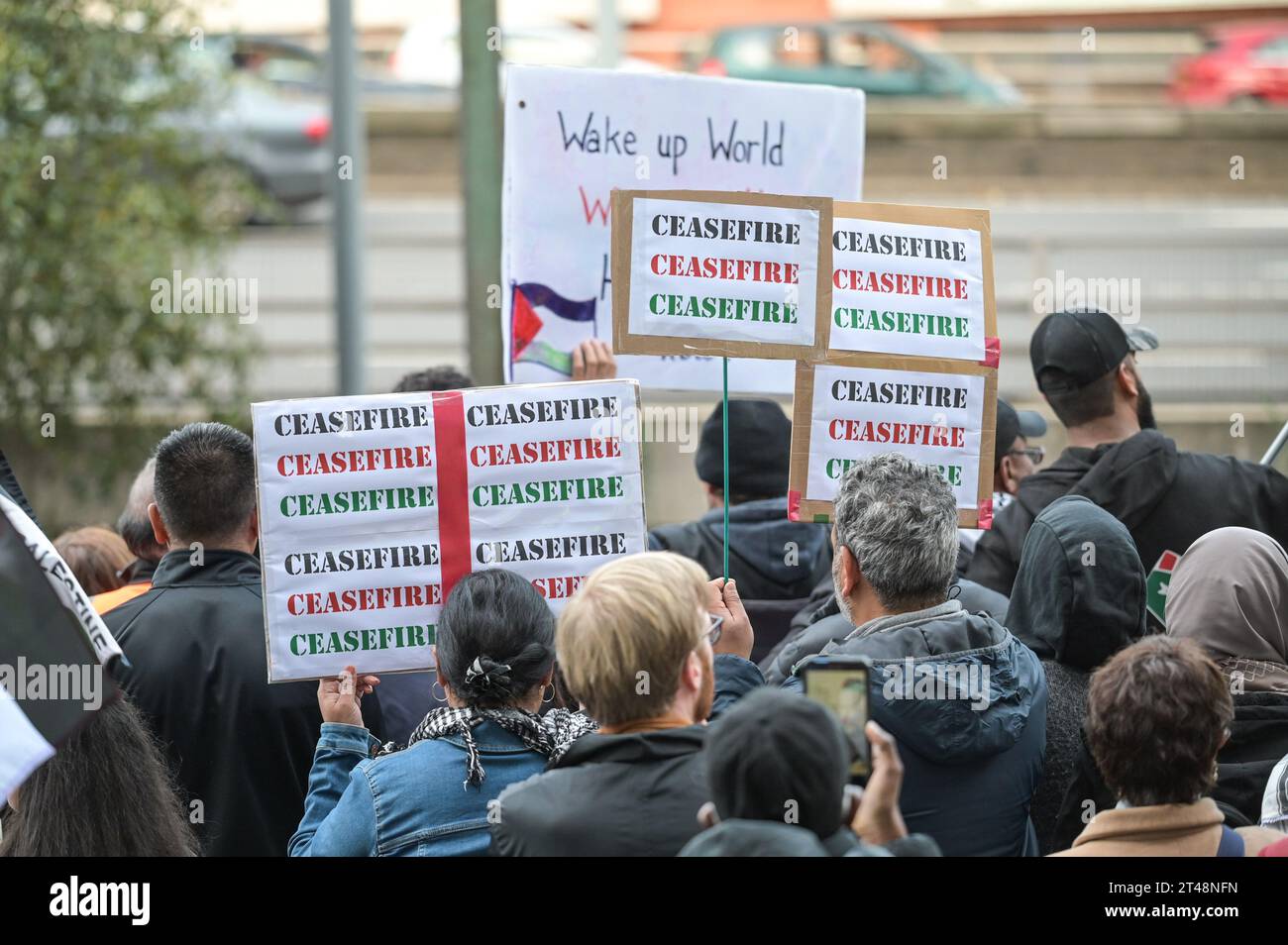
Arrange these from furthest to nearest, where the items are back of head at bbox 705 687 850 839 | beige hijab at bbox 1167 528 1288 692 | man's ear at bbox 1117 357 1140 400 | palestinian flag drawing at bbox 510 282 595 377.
A: 1. palestinian flag drawing at bbox 510 282 595 377
2. man's ear at bbox 1117 357 1140 400
3. beige hijab at bbox 1167 528 1288 692
4. back of head at bbox 705 687 850 839

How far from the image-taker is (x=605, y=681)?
2652mm

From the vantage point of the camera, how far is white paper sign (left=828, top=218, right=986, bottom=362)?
13.0ft

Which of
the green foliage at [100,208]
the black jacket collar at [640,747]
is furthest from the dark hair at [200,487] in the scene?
the green foliage at [100,208]

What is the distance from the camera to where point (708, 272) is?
380cm

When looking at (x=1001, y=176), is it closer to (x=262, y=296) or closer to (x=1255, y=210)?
(x=1255, y=210)

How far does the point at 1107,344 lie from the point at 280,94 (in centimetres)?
1201

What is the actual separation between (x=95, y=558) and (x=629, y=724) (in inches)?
92.3

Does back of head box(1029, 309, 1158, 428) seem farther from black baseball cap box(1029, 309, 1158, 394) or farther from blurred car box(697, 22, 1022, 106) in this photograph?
blurred car box(697, 22, 1022, 106)

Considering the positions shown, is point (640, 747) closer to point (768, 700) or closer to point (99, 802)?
point (768, 700)

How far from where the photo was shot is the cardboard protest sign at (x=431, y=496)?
3523 millimetres

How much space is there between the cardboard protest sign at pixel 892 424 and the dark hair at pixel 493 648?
1033 mm

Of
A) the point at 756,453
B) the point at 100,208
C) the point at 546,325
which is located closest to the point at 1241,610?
the point at 756,453

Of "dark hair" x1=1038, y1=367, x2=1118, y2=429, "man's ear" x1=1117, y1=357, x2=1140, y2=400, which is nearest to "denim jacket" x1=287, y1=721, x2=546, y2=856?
"dark hair" x1=1038, y1=367, x2=1118, y2=429

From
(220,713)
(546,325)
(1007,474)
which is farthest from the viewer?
(546,325)
